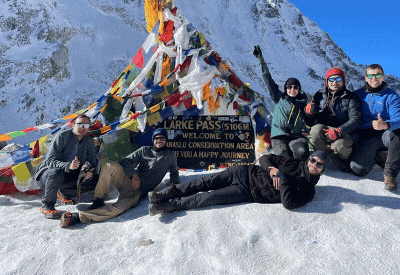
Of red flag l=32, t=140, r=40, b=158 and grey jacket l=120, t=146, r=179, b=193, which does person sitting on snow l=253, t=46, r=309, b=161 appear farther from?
red flag l=32, t=140, r=40, b=158

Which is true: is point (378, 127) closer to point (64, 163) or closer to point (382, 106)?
point (382, 106)

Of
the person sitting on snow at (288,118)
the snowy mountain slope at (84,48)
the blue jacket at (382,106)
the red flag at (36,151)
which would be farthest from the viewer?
the snowy mountain slope at (84,48)

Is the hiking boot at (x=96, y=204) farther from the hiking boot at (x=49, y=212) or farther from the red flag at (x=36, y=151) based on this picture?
the red flag at (x=36, y=151)

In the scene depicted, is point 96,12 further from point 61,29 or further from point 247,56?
point 247,56

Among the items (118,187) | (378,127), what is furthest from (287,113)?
(118,187)

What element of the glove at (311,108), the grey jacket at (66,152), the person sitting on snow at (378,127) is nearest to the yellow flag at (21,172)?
the grey jacket at (66,152)

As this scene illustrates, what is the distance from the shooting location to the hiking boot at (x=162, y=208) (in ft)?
9.77

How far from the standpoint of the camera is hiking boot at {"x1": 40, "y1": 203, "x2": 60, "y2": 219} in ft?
10.6

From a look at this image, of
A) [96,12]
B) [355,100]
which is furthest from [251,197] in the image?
[96,12]

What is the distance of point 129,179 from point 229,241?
152 centimetres

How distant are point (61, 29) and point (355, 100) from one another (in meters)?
33.0

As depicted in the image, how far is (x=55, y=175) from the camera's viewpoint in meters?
3.30

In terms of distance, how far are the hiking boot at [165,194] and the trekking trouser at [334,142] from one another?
1748mm

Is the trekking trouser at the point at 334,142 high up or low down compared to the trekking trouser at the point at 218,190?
up
